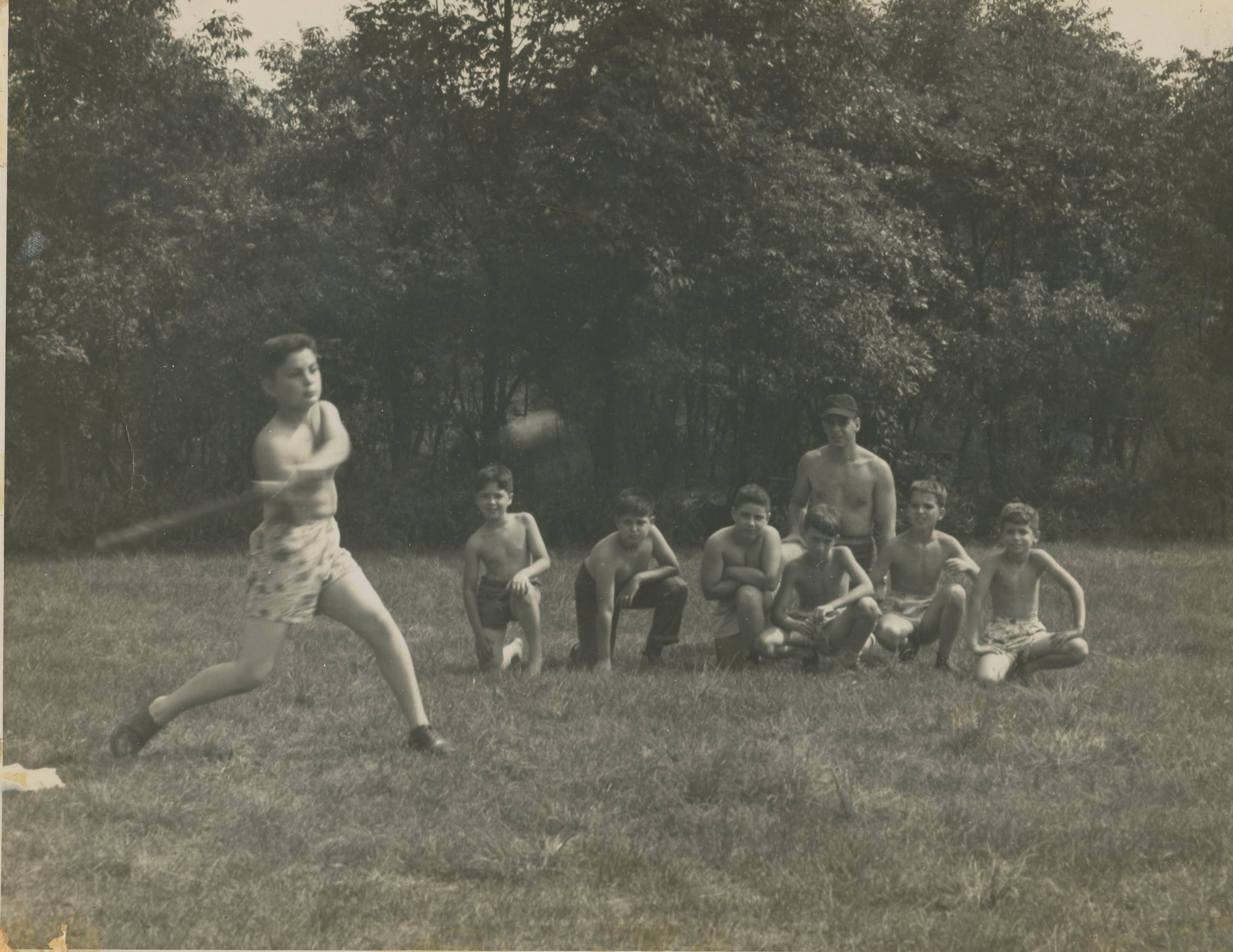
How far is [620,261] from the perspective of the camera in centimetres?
910

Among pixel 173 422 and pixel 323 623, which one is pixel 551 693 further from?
pixel 173 422

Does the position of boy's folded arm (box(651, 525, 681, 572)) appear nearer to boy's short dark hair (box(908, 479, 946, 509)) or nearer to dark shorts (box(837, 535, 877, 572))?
dark shorts (box(837, 535, 877, 572))

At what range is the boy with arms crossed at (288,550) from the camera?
177 inches

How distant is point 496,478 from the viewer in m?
6.34

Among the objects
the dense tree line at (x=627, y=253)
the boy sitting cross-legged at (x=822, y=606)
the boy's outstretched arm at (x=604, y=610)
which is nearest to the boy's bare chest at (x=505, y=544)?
the boy's outstretched arm at (x=604, y=610)

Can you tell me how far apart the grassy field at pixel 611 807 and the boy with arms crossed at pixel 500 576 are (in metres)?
0.33

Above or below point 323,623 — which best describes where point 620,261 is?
above

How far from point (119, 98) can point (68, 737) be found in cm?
293

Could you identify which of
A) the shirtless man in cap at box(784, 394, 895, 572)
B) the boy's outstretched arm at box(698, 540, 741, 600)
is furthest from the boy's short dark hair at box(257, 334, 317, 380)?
the shirtless man in cap at box(784, 394, 895, 572)

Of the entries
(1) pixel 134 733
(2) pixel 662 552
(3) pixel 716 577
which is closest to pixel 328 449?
(1) pixel 134 733

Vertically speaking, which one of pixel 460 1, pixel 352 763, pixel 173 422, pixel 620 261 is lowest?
pixel 352 763

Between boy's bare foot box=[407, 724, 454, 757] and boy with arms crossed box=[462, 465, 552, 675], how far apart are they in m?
1.45

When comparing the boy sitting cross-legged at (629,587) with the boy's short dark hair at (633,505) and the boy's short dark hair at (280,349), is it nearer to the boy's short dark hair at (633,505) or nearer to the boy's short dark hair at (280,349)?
the boy's short dark hair at (633,505)

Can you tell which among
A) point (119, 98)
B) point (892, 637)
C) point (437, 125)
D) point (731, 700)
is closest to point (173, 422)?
point (119, 98)
